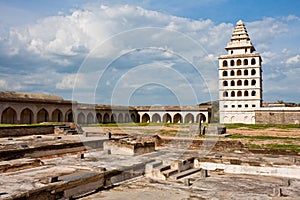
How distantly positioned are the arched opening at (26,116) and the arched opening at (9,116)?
105 cm

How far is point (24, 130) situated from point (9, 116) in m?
8.31

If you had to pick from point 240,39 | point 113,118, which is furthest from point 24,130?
point 240,39

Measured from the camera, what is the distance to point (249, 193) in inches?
348

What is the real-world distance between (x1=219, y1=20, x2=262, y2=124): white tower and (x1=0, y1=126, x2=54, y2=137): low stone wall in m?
22.1

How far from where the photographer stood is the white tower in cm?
3703

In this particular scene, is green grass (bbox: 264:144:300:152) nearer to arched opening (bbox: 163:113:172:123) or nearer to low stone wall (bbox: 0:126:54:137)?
low stone wall (bbox: 0:126:54:137)

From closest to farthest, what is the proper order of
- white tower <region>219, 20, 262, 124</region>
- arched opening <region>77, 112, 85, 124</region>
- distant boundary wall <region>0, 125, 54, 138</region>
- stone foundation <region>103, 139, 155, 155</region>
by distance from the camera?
stone foundation <region>103, 139, 155, 155</region>
distant boundary wall <region>0, 125, 54, 138</region>
white tower <region>219, 20, 262, 124</region>
arched opening <region>77, 112, 85, 124</region>


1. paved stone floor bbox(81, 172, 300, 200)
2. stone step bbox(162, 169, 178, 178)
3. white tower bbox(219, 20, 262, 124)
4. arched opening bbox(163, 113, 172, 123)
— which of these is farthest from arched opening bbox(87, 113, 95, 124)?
paved stone floor bbox(81, 172, 300, 200)

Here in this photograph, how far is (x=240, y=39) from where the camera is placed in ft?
128

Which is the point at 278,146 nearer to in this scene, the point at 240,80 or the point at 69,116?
the point at 240,80

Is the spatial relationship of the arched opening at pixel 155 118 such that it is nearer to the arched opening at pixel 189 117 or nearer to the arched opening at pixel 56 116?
the arched opening at pixel 189 117

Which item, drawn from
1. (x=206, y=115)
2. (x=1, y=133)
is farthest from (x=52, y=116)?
(x=206, y=115)

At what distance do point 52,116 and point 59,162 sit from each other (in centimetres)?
2352

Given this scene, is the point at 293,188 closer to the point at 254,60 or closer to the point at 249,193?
the point at 249,193
